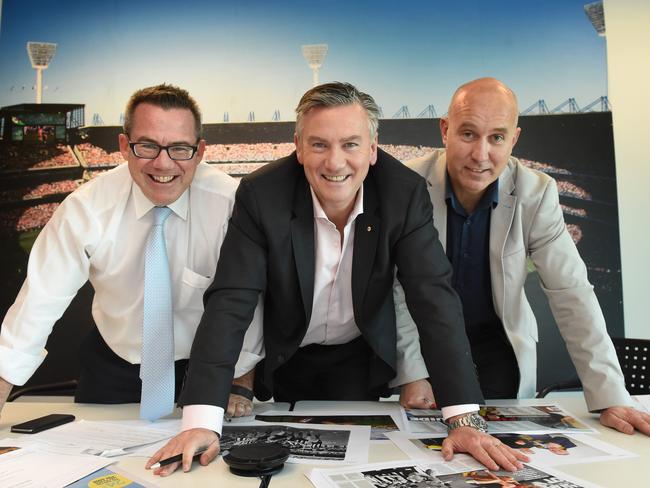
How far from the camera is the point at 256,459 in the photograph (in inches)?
50.3

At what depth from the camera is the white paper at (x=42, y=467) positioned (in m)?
1.23

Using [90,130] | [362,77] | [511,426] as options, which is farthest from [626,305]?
[90,130]

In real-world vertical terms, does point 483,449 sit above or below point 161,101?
below

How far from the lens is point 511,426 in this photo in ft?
5.31

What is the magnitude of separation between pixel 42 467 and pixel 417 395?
1.07 meters

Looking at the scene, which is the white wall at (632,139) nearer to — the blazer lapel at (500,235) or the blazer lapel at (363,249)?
the blazer lapel at (500,235)

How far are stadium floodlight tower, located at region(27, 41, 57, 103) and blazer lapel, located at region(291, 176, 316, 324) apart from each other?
2.86m

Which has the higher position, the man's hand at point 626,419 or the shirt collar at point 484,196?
the shirt collar at point 484,196

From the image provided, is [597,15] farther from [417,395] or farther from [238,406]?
[238,406]

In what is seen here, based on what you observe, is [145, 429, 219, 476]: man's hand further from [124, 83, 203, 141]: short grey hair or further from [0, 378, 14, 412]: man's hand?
[124, 83, 203, 141]: short grey hair

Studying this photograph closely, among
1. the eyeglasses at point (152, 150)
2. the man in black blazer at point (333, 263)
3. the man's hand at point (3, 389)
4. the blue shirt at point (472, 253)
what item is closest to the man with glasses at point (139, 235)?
the eyeglasses at point (152, 150)

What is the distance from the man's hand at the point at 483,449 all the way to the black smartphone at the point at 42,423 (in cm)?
105

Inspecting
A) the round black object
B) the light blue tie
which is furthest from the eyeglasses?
the round black object

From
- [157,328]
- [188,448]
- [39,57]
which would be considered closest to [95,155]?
[39,57]
